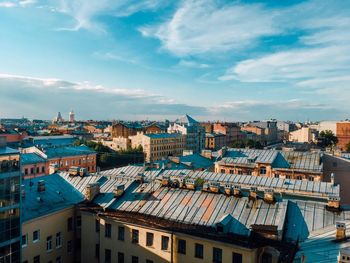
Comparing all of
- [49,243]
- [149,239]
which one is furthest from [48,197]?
[149,239]

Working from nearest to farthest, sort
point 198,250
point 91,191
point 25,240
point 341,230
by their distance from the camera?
point 341,230
point 198,250
point 25,240
point 91,191

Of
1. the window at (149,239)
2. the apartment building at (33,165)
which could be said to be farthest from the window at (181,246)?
the apartment building at (33,165)

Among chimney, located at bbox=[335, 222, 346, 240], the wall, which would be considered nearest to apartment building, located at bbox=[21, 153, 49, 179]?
the wall

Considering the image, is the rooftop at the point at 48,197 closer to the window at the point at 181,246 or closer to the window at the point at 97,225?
the window at the point at 97,225

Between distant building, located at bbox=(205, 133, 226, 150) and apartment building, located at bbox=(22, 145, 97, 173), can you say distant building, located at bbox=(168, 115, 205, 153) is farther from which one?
apartment building, located at bbox=(22, 145, 97, 173)

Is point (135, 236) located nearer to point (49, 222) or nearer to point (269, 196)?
point (49, 222)

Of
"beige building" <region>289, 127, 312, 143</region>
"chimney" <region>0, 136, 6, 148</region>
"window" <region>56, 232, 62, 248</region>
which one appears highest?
"chimney" <region>0, 136, 6, 148</region>

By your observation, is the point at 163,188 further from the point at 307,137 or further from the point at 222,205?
the point at 307,137
